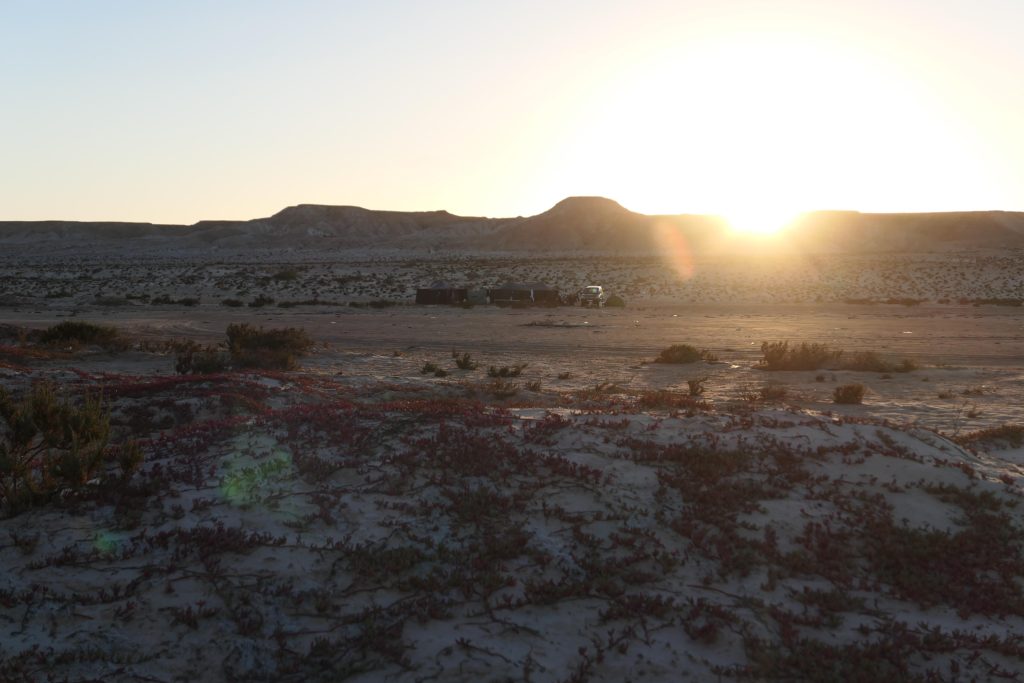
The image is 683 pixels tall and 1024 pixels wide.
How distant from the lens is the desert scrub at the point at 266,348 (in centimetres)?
1827

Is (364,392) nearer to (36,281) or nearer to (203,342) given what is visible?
(203,342)

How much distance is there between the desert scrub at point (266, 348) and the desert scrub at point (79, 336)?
3665 mm

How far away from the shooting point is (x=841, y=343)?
25891 mm

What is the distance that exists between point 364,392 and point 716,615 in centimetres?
997

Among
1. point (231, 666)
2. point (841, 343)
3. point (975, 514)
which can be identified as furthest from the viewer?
point (841, 343)

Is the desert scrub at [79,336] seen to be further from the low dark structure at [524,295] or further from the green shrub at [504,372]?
the low dark structure at [524,295]

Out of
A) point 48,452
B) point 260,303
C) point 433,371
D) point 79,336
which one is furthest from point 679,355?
point 260,303

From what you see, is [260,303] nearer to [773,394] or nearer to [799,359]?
[799,359]

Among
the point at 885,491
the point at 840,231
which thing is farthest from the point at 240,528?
the point at 840,231

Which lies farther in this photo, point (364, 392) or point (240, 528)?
point (364, 392)

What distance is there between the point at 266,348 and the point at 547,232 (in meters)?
108

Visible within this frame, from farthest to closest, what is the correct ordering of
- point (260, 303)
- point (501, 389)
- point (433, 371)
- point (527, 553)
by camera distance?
point (260, 303) < point (433, 371) < point (501, 389) < point (527, 553)

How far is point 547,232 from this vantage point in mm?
126688

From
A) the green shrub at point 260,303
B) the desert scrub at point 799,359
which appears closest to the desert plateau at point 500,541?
the desert scrub at point 799,359
